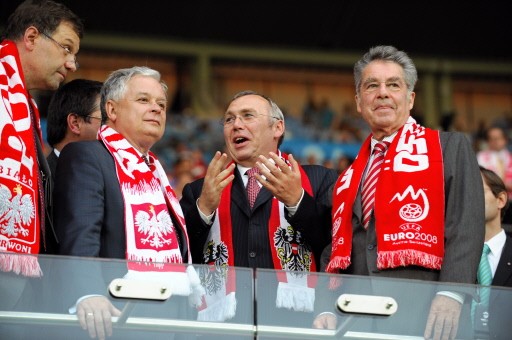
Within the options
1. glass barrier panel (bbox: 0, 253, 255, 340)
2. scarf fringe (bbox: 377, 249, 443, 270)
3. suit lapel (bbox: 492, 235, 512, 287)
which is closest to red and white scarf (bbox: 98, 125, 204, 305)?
glass barrier panel (bbox: 0, 253, 255, 340)

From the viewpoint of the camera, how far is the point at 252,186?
4539 mm

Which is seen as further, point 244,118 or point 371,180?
point 244,118

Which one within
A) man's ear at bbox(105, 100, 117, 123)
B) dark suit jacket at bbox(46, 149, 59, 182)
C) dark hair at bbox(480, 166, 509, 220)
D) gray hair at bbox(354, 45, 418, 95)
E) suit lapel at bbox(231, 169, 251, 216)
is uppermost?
gray hair at bbox(354, 45, 418, 95)

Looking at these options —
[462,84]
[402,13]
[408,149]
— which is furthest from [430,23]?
[408,149]

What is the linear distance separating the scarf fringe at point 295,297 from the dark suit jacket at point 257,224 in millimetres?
869

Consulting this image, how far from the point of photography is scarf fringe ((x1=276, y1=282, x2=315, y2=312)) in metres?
3.30

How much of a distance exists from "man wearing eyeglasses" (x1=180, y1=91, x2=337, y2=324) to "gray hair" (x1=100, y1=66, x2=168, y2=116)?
1.49ft

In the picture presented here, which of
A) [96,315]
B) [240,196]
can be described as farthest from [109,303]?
[240,196]

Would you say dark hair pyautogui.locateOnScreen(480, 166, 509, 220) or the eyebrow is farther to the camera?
dark hair pyautogui.locateOnScreen(480, 166, 509, 220)

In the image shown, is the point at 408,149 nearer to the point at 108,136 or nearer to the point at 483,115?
the point at 108,136

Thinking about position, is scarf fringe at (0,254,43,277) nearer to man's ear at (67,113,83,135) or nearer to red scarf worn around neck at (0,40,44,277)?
red scarf worn around neck at (0,40,44,277)

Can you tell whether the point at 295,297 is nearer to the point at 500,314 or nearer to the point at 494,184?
the point at 500,314

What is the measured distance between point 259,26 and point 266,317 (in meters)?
14.8

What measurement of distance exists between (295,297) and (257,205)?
114cm
